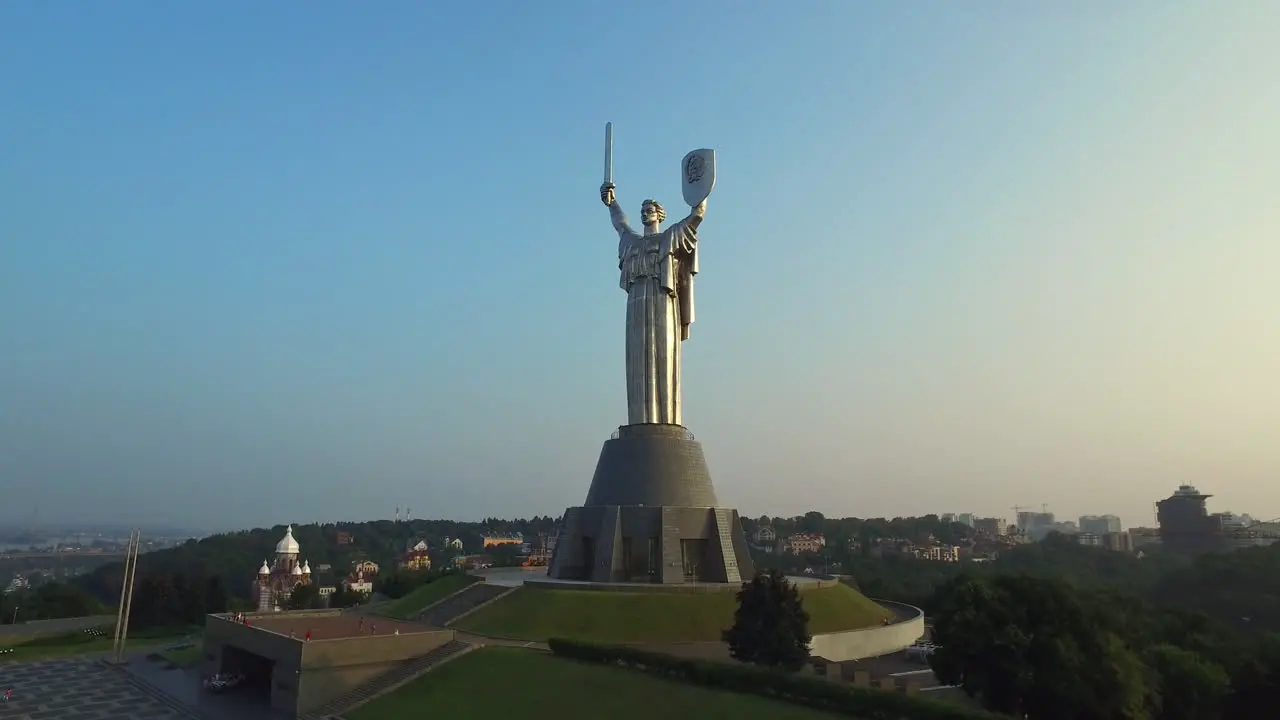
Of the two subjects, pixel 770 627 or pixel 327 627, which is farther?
pixel 327 627

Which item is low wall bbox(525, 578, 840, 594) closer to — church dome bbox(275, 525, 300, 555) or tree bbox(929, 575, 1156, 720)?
tree bbox(929, 575, 1156, 720)

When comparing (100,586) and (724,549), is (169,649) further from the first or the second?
(100,586)

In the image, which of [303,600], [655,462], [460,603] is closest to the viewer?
[460,603]

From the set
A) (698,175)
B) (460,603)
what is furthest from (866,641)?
(698,175)

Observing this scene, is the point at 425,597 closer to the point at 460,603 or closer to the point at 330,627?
the point at 460,603

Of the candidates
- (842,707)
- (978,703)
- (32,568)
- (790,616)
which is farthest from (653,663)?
(32,568)

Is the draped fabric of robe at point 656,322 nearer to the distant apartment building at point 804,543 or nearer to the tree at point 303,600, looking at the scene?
the tree at point 303,600

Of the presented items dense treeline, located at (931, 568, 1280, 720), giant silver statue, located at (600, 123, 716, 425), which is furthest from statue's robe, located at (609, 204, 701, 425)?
dense treeline, located at (931, 568, 1280, 720)
